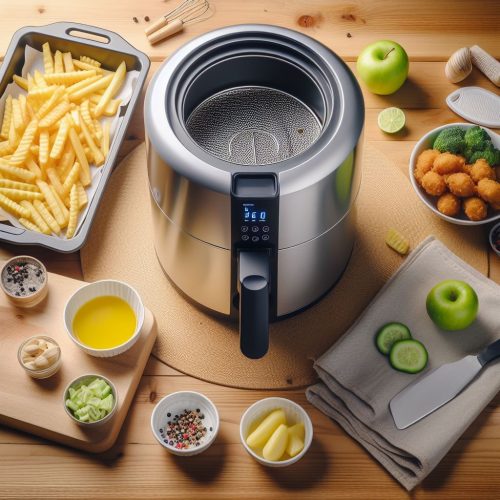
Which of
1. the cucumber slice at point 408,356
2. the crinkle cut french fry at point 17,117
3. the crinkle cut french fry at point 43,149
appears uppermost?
the crinkle cut french fry at point 17,117

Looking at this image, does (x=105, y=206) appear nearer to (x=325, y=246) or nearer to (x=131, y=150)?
(x=131, y=150)

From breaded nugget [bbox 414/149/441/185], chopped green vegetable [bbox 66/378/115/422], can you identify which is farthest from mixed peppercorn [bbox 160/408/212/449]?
breaded nugget [bbox 414/149/441/185]

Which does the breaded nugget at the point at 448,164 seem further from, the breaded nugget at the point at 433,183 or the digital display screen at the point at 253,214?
the digital display screen at the point at 253,214

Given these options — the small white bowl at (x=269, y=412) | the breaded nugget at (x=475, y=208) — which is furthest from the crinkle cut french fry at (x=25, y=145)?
the breaded nugget at (x=475, y=208)

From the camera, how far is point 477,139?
168 centimetres

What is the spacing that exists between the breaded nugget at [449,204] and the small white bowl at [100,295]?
65 centimetres

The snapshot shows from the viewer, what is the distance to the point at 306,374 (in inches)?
60.3

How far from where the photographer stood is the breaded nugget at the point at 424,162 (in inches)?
66.3

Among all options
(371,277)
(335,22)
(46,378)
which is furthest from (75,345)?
(335,22)

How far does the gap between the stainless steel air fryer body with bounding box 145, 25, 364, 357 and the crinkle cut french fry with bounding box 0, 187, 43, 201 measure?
0.97 ft

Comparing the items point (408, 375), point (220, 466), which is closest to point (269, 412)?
point (220, 466)

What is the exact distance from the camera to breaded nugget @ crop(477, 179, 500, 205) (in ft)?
5.31

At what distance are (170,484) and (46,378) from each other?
297mm

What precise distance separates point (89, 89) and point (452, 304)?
904 mm
